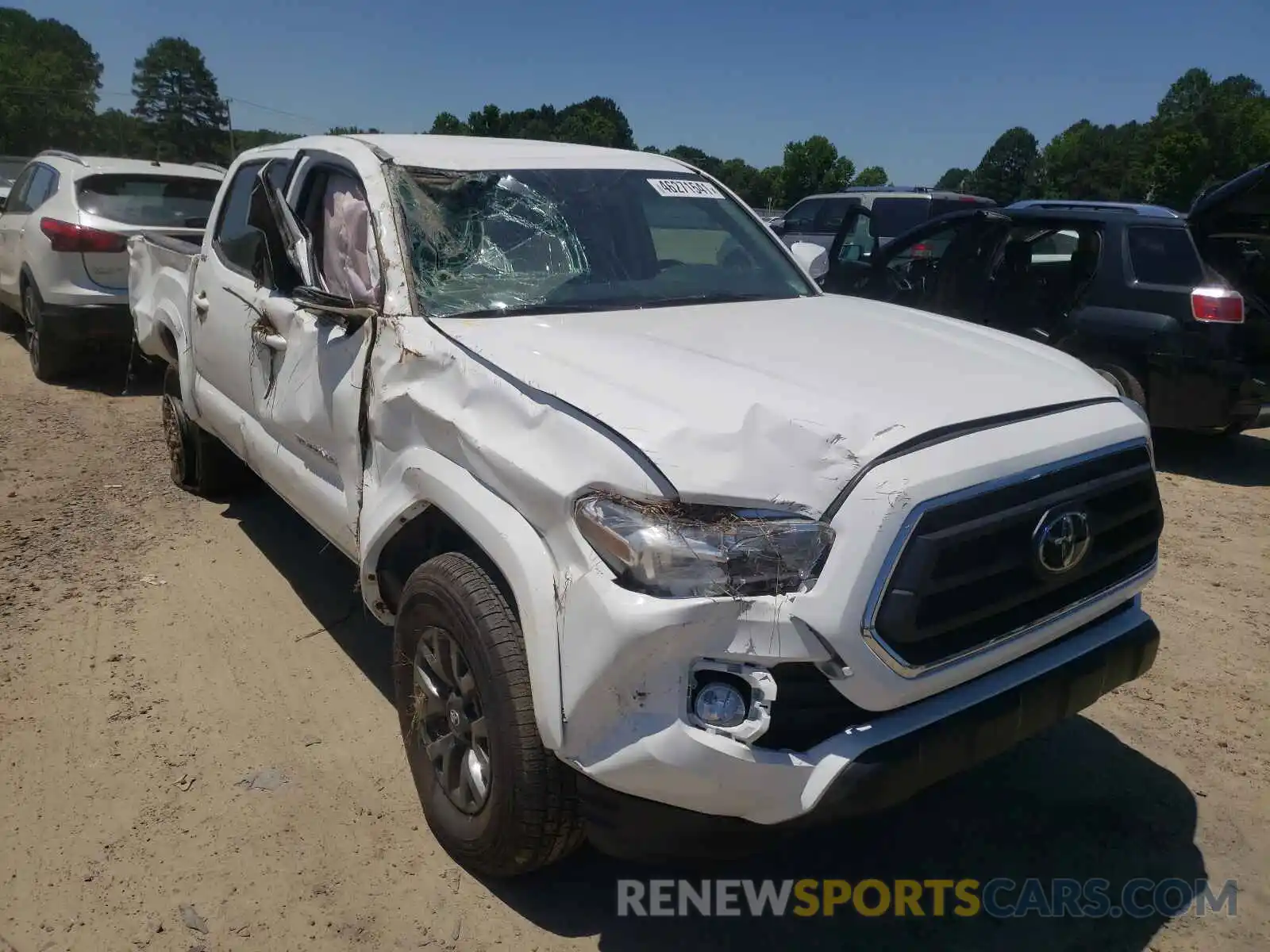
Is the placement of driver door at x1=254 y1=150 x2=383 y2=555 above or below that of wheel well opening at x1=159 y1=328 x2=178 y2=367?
above

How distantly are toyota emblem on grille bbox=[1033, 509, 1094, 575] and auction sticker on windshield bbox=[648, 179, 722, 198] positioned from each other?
219 cm

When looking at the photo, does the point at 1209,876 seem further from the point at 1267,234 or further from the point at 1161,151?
the point at 1161,151

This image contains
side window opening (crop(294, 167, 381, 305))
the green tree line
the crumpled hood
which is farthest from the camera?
the green tree line

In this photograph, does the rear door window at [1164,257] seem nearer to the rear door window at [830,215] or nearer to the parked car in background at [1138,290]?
the parked car in background at [1138,290]

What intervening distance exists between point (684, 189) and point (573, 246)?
884mm

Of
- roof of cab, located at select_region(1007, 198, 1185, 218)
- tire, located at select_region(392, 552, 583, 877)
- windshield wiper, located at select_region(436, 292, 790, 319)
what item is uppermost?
roof of cab, located at select_region(1007, 198, 1185, 218)

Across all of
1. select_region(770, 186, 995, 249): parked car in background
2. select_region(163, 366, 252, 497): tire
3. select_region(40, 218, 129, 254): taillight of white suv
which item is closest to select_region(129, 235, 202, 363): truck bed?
select_region(163, 366, 252, 497): tire

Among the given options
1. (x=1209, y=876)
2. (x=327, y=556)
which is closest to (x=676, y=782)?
(x=1209, y=876)

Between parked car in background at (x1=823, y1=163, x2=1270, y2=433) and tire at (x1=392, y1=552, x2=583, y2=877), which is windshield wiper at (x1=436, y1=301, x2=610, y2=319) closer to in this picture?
tire at (x1=392, y1=552, x2=583, y2=877)

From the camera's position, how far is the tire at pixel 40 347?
25.6ft

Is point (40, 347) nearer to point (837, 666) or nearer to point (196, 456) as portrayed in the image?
point (196, 456)

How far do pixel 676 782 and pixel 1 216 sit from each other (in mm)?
9980

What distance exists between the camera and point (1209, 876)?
2674 mm

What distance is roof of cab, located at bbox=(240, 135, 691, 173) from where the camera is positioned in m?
3.40
